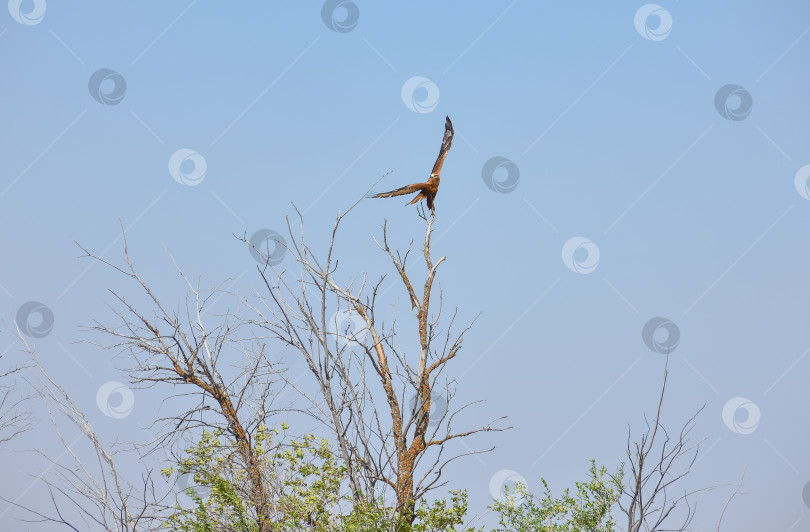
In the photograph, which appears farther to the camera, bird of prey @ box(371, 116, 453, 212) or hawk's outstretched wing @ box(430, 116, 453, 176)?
hawk's outstretched wing @ box(430, 116, 453, 176)

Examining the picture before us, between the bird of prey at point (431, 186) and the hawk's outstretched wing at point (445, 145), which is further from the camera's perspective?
the hawk's outstretched wing at point (445, 145)

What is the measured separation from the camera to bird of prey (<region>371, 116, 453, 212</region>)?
9.54m

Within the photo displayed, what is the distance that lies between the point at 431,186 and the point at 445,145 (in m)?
0.86

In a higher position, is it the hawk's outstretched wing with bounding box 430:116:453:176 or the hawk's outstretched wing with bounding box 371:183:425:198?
the hawk's outstretched wing with bounding box 430:116:453:176

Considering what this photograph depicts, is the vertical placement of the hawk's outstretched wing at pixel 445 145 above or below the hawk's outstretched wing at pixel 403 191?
above

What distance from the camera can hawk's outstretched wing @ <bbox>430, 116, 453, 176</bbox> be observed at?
10.2 m

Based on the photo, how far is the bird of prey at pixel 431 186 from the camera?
31.3 feet

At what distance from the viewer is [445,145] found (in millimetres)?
10500

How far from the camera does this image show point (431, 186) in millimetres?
9938

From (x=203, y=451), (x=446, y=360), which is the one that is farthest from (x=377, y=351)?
(x=203, y=451)

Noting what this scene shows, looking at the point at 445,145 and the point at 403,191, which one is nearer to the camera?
the point at 403,191

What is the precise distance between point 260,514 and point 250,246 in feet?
13.4

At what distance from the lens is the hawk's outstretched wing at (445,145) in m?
10.2

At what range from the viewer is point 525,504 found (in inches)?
454
